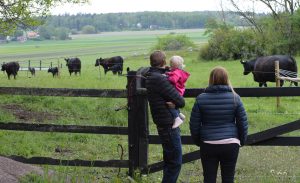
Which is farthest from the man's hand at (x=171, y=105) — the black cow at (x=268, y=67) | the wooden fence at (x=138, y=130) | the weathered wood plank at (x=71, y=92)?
the black cow at (x=268, y=67)

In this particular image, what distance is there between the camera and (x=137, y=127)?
25.3ft

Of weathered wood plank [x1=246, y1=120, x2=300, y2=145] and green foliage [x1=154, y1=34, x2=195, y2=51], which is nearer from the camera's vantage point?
weathered wood plank [x1=246, y1=120, x2=300, y2=145]

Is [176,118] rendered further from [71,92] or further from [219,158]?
[71,92]

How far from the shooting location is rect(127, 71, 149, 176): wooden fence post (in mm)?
7699

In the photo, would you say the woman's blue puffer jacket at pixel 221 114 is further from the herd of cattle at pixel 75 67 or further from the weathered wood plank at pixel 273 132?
the herd of cattle at pixel 75 67

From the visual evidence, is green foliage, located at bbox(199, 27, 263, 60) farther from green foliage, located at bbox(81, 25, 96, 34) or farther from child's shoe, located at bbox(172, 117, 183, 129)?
green foliage, located at bbox(81, 25, 96, 34)

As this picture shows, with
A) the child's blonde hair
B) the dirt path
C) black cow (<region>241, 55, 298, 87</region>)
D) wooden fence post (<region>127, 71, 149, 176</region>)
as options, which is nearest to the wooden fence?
wooden fence post (<region>127, 71, 149, 176</region>)

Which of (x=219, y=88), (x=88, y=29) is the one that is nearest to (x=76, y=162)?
(x=219, y=88)

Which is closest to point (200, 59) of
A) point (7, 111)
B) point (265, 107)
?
point (265, 107)

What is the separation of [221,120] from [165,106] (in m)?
0.92

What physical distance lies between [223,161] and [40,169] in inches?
104

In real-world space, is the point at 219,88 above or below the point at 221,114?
above

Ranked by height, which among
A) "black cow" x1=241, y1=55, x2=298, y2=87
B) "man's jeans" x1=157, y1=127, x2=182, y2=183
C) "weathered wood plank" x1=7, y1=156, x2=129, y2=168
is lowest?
"black cow" x1=241, y1=55, x2=298, y2=87

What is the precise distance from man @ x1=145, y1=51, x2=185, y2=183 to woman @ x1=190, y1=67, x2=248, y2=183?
62 cm
